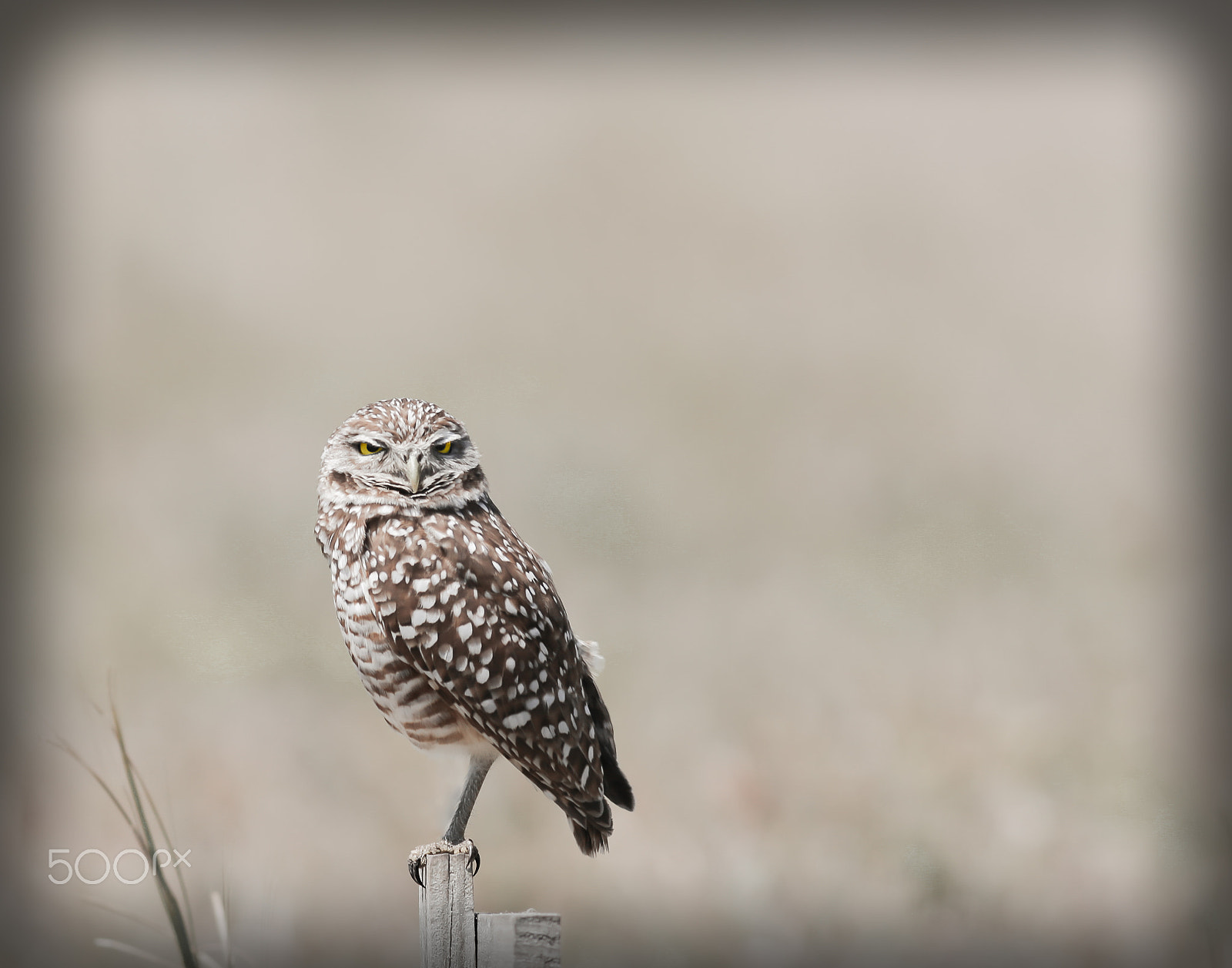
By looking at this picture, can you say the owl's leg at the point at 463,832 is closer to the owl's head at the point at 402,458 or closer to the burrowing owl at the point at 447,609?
the burrowing owl at the point at 447,609

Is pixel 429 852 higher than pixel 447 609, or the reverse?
pixel 447 609

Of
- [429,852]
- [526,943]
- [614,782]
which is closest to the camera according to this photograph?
[526,943]

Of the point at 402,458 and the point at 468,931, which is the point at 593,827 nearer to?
the point at 468,931

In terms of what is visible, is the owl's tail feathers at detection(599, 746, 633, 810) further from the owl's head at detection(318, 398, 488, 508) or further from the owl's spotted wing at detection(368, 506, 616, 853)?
the owl's head at detection(318, 398, 488, 508)

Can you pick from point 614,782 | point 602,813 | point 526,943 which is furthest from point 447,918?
point 614,782

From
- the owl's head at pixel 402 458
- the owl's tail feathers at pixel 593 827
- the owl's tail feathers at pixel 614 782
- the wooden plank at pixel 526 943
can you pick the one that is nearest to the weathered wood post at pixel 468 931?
the wooden plank at pixel 526 943

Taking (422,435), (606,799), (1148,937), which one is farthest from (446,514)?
(1148,937)
